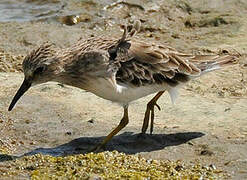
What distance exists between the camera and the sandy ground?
322 inches

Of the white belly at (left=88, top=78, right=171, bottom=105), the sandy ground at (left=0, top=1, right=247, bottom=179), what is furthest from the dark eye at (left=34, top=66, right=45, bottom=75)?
the sandy ground at (left=0, top=1, right=247, bottom=179)

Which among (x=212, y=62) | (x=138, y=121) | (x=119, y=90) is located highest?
(x=212, y=62)

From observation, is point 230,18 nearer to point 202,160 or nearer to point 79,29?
point 79,29

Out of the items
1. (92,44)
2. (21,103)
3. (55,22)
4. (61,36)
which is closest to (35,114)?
(21,103)

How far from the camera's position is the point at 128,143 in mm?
8508

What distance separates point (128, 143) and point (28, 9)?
7.50 metres

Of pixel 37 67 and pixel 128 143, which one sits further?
pixel 128 143

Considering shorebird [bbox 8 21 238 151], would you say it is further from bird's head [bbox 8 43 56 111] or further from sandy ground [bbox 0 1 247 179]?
sandy ground [bbox 0 1 247 179]

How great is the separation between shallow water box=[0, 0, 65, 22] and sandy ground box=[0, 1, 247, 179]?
76.7 inches

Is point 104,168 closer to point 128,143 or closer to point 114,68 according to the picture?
point 128,143

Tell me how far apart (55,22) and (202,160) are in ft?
24.1

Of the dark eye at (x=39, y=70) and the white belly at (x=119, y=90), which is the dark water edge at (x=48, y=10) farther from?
the white belly at (x=119, y=90)

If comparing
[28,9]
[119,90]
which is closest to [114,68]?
[119,90]

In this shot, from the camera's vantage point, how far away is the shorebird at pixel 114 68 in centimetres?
819
